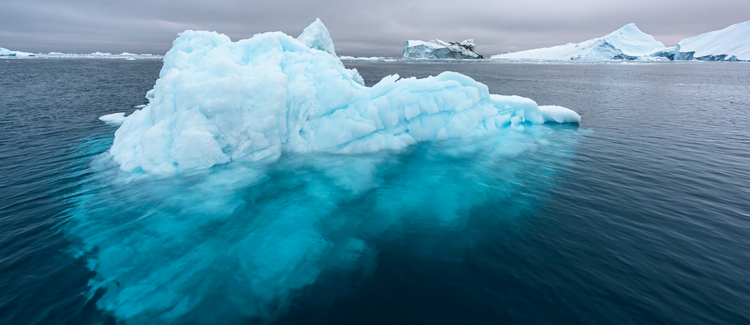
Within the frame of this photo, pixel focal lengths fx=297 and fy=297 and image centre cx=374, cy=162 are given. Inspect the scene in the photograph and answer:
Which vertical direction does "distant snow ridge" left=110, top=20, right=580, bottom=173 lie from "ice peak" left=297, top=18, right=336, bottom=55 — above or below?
below

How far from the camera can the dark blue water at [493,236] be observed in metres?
5.98

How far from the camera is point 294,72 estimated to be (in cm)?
1562

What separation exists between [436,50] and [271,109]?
163 m

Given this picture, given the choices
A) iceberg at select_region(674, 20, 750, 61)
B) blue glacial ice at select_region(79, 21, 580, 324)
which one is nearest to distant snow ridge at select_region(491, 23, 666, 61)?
iceberg at select_region(674, 20, 750, 61)

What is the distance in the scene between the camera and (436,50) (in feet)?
527

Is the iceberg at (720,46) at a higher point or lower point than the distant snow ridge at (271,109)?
higher

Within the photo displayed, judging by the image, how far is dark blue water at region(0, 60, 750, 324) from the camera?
236 inches

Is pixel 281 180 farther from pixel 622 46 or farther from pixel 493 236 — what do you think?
pixel 622 46

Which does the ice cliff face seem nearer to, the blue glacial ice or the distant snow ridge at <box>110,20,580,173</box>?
the blue glacial ice

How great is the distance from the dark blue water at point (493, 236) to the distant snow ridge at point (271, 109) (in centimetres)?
165

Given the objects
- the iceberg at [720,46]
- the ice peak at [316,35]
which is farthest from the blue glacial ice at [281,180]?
the iceberg at [720,46]

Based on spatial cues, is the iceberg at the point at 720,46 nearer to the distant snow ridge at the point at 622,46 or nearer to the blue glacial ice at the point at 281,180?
the distant snow ridge at the point at 622,46

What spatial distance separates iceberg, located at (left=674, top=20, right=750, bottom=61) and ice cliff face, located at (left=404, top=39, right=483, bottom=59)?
102509mm

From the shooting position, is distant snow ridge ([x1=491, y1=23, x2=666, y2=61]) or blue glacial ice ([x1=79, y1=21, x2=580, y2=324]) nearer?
blue glacial ice ([x1=79, y1=21, x2=580, y2=324])
